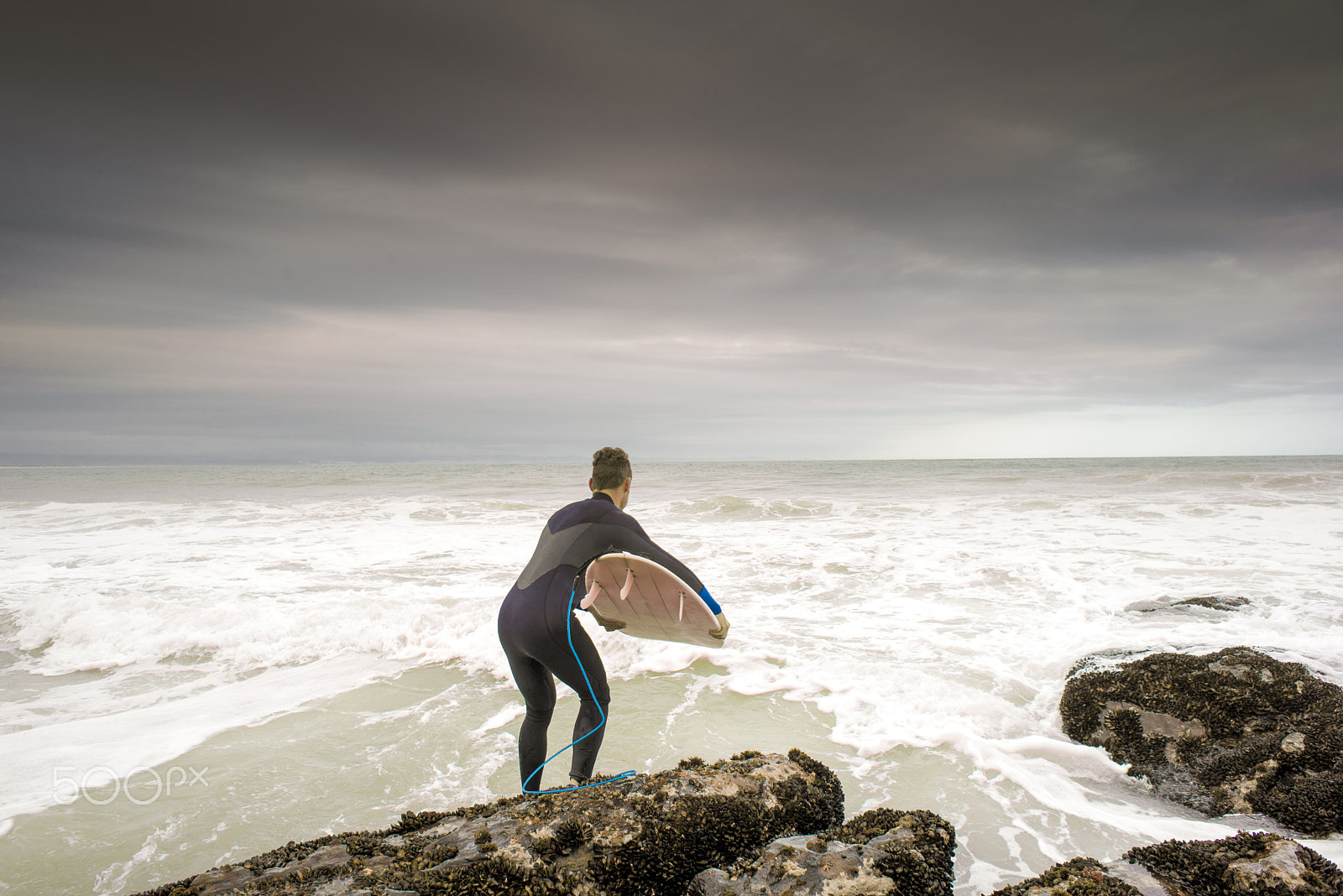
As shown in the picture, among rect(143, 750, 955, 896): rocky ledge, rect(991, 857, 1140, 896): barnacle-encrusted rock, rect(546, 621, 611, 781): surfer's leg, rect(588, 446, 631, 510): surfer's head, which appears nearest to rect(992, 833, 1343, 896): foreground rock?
rect(991, 857, 1140, 896): barnacle-encrusted rock

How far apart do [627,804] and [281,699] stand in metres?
5.00

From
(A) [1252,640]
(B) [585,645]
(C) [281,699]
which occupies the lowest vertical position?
(C) [281,699]

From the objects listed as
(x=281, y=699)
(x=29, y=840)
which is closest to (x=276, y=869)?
(x=29, y=840)

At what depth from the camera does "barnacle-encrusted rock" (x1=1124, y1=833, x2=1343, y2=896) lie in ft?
7.53

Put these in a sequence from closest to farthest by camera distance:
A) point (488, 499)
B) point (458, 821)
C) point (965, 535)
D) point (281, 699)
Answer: point (458, 821) → point (281, 699) → point (965, 535) → point (488, 499)

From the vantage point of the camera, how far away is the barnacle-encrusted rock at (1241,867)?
229 centimetres

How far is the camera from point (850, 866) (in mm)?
2578

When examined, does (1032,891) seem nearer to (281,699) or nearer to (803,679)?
(803,679)

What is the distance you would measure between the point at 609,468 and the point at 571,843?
7.40 feet

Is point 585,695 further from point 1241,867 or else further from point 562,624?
point 1241,867

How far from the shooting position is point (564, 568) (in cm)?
407

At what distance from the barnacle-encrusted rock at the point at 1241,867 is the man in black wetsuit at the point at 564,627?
7.45ft

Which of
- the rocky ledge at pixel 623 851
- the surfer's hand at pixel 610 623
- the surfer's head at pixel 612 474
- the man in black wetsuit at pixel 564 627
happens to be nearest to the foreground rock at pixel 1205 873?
the rocky ledge at pixel 623 851

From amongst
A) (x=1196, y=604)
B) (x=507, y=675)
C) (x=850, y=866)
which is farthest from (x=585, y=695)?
(x=1196, y=604)
